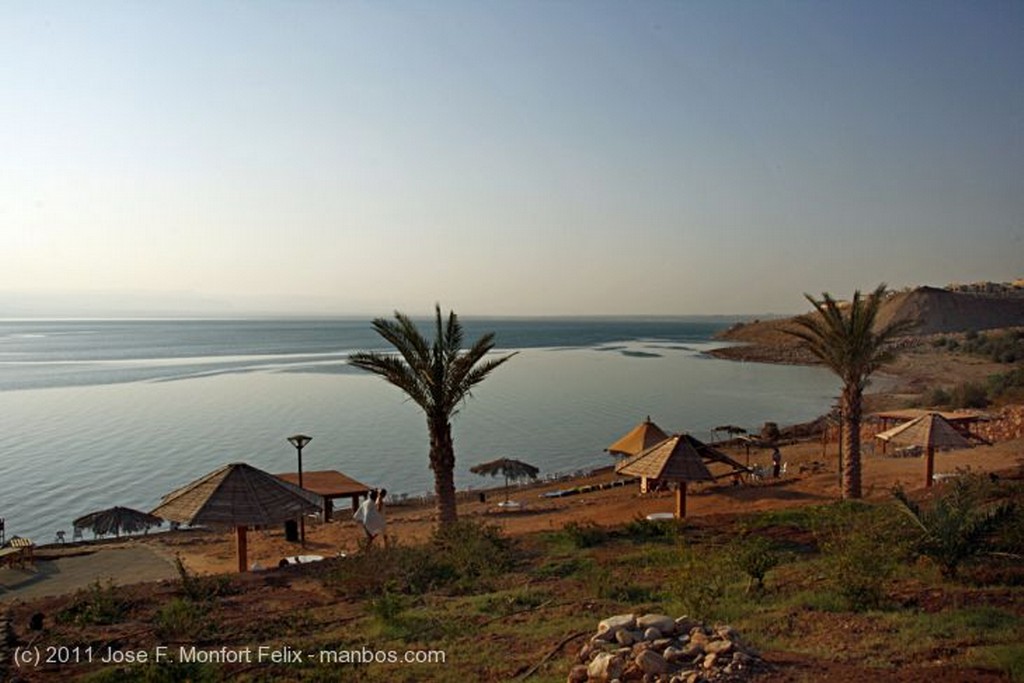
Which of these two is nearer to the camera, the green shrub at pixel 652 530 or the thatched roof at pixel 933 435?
the green shrub at pixel 652 530

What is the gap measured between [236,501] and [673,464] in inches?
378

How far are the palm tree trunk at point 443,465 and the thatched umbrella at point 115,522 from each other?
31.0 ft

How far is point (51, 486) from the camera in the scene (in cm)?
2547

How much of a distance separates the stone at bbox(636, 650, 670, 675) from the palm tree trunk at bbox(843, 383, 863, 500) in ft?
43.5

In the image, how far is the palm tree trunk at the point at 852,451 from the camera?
16938 mm

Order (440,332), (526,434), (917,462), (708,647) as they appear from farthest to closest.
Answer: (526,434) < (917,462) < (440,332) < (708,647)

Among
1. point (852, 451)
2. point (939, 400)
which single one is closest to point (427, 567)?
point (852, 451)

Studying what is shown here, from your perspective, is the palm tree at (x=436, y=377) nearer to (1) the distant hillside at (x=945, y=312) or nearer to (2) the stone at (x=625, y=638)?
(2) the stone at (x=625, y=638)

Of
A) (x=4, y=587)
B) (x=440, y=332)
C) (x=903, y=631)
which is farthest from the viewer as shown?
(x=440, y=332)

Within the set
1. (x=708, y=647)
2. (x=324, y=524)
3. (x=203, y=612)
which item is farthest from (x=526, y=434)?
(x=708, y=647)

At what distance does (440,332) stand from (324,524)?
8.85 meters

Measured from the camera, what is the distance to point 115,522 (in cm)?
1914

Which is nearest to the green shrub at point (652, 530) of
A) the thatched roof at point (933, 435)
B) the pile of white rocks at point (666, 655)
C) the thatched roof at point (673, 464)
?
the thatched roof at point (673, 464)

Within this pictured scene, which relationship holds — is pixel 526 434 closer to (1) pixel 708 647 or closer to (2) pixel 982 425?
(2) pixel 982 425
